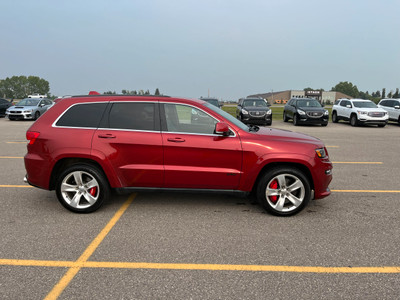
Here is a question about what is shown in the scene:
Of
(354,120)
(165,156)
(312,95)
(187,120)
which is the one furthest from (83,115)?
(312,95)

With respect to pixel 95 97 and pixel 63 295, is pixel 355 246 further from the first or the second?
pixel 95 97

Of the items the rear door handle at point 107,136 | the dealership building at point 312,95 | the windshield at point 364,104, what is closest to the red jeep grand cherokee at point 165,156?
the rear door handle at point 107,136

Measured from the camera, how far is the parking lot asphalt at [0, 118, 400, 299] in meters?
2.70

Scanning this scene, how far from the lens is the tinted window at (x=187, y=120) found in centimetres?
434

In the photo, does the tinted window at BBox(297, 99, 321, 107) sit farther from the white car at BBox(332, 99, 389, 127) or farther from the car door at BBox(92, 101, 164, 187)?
the car door at BBox(92, 101, 164, 187)

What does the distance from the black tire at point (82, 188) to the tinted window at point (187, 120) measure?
1.22 m

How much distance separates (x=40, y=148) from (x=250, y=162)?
2955 mm

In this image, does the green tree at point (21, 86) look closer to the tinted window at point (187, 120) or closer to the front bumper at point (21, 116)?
the front bumper at point (21, 116)

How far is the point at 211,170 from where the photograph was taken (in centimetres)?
422

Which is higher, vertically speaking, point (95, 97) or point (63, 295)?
point (95, 97)

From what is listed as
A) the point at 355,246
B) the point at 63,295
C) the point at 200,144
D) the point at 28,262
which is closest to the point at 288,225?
the point at 355,246

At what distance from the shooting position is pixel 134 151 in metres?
4.25

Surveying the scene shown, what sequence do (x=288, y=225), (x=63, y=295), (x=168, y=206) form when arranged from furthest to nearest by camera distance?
(x=168, y=206) → (x=288, y=225) → (x=63, y=295)

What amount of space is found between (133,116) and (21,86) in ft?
608
